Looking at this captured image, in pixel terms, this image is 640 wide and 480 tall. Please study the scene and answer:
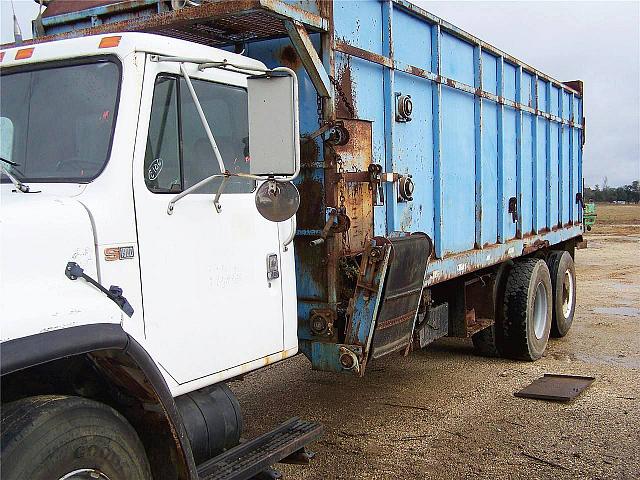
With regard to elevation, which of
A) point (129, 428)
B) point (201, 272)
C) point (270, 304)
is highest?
point (201, 272)

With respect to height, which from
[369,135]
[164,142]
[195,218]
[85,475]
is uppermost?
[369,135]

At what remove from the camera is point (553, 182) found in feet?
29.2

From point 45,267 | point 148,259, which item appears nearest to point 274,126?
point 148,259

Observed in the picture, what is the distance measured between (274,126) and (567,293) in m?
7.15

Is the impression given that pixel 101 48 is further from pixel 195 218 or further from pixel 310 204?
pixel 310 204

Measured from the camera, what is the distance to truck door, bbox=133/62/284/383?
9.45 ft

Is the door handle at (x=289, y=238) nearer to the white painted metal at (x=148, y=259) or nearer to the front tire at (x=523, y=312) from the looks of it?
the white painted metal at (x=148, y=259)

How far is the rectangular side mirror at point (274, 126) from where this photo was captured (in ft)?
9.21

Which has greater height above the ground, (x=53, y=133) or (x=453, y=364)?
(x=53, y=133)

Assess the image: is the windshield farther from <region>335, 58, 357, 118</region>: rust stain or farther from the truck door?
<region>335, 58, 357, 118</region>: rust stain

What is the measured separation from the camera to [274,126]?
2807 mm

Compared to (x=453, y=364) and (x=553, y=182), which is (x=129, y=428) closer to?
(x=453, y=364)

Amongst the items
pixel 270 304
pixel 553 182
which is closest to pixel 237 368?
pixel 270 304

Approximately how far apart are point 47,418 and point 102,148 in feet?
3.51
